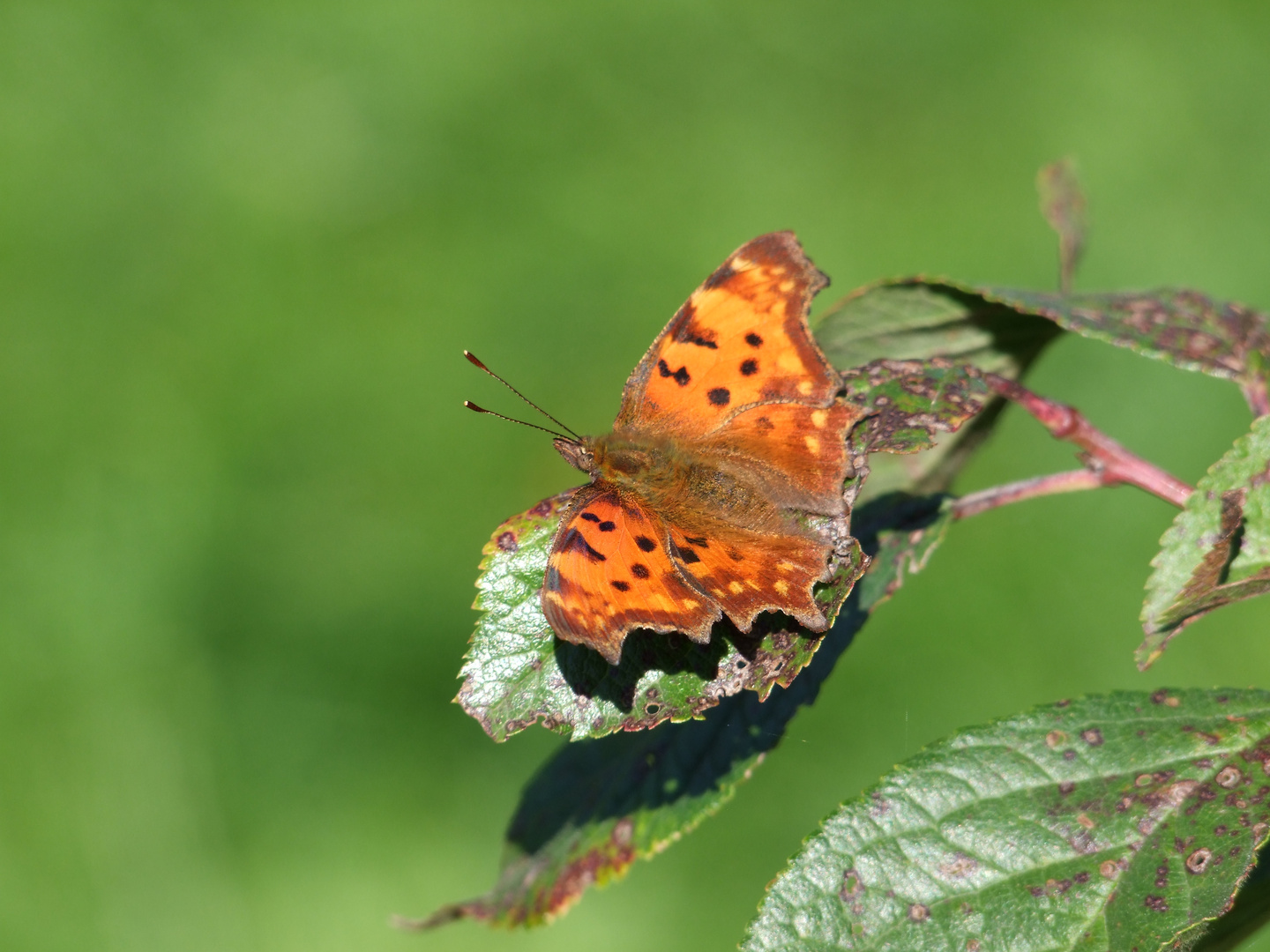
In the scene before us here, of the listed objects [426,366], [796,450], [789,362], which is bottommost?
[796,450]

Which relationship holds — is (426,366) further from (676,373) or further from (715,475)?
(715,475)

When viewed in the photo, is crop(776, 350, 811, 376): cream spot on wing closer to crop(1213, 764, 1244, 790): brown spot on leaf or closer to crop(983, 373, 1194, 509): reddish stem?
crop(983, 373, 1194, 509): reddish stem

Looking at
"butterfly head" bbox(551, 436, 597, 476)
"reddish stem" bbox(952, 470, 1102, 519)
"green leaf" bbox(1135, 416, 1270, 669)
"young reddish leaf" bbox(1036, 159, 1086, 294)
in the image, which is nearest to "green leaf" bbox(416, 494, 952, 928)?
"reddish stem" bbox(952, 470, 1102, 519)

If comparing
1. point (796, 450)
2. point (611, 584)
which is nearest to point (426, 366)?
point (796, 450)

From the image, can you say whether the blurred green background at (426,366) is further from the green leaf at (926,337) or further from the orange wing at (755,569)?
the orange wing at (755,569)

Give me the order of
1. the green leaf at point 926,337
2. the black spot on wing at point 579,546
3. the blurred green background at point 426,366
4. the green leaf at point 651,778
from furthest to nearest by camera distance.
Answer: the blurred green background at point 426,366 < the green leaf at point 926,337 < the green leaf at point 651,778 < the black spot on wing at point 579,546

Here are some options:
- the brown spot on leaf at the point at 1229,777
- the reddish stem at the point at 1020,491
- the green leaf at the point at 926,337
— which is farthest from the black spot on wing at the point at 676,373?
the brown spot on leaf at the point at 1229,777
